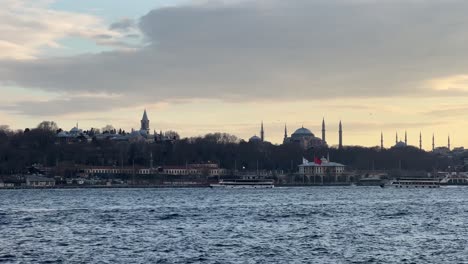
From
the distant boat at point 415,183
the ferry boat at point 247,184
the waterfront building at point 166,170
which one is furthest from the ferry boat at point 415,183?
the waterfront building at point 166,170

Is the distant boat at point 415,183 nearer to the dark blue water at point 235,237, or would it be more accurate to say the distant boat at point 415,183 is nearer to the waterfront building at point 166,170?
the waterfront building at point 166,170

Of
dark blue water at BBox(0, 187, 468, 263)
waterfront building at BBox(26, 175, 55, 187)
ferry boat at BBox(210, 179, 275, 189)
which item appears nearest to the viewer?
dark blue water at BBox(0, 187, 468, 263)

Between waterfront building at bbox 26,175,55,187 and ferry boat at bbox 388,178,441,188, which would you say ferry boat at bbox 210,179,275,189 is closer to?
ferry boat at bbox 388,178,441,188

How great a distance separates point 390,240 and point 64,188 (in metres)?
112

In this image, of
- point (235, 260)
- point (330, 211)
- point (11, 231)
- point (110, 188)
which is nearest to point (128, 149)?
point (110, 188)

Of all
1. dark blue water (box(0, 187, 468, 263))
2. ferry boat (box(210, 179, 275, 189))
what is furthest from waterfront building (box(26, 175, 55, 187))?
dark blue water (box(0, 187, 468, 263))

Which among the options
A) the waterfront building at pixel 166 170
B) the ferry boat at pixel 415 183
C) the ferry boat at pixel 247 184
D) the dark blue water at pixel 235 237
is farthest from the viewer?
the waterfront building at pixel 166 170

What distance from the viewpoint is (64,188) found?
152 m

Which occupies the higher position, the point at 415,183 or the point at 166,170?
the point at 166,170

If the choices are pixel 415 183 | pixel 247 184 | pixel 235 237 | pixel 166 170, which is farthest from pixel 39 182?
pixel 235 237

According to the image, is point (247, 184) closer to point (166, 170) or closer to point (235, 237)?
point (166, 170)

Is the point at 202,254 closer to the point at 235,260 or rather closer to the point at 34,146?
the point at 235,260

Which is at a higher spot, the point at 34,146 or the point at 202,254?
the point at 34,146

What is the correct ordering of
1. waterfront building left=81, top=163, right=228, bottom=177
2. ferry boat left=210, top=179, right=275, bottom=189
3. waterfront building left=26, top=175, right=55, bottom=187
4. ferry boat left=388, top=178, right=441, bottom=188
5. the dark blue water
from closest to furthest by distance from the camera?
the dark blue water < ferry boat left=210, top=179, right=275, bottom=189 < waterfront building left=26, top=175, right=55, bottom=187 < ferry boat left=388, top=178, right=441, bottom=188 < waterfront building left=81, top=163, right=228, bottom=177
